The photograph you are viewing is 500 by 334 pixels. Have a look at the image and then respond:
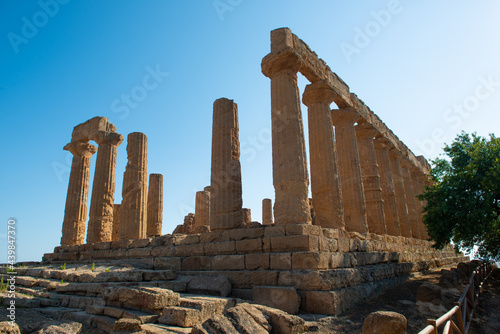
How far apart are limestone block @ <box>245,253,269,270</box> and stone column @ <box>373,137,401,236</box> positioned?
11.2 meters

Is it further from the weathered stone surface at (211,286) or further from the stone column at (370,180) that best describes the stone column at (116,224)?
the stone column at (370,180)

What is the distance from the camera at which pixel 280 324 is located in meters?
6.60

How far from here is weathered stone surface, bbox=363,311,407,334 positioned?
5.10 meters

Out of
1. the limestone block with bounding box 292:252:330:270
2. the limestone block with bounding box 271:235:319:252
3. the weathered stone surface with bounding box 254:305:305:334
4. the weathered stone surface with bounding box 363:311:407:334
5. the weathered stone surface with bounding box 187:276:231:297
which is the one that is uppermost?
the limestone block with bounding box 271:235:319:252

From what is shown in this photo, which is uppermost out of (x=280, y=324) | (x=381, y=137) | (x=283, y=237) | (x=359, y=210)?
(x=381, y=137)

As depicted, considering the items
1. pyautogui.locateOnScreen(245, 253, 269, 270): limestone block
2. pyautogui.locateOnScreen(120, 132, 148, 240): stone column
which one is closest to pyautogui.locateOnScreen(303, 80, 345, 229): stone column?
pyautogui.locateOnScreen(245, 253, 269, 270): limestone block

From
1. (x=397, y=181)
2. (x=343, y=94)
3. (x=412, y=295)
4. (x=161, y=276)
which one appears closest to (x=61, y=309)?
(x=161, y=276)

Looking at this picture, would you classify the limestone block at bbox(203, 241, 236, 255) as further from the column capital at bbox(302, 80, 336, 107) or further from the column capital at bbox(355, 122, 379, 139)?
the column capital at bbox(355, 122, 379, 139)

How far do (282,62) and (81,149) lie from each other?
13607 mm

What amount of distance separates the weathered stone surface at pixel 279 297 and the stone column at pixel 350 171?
22.9 ft

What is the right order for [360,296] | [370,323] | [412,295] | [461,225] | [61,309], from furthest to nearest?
[461,225] < [412,295] < [360,296] < [61,309] < [370,323]

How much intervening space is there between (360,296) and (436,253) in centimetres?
1437

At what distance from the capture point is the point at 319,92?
45.9 ft

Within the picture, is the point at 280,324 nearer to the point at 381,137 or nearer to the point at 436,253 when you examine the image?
the point at 381,137
